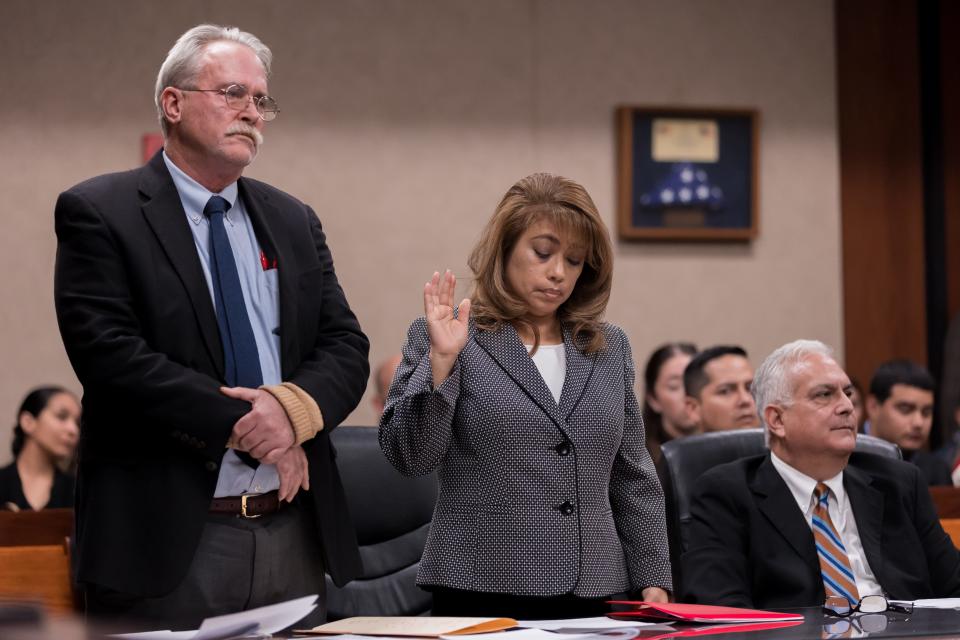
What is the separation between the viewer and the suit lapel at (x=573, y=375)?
2.26m

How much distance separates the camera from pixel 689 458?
3127 mm

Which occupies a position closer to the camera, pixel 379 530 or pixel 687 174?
pixel 379 530

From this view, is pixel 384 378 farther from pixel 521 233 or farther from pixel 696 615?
pixel 696 615

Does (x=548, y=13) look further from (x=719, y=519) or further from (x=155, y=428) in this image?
(x=155, y=428)

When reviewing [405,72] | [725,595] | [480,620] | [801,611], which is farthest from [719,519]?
[405,72]

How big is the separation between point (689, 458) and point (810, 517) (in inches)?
12.8

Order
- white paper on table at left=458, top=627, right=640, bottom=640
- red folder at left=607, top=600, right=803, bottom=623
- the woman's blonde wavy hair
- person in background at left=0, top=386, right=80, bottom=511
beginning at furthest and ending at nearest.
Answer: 1. person in background at left=0, top=386, right=80, bottom=511
2. the woman's blonde wavy hair
3. red folder at left=607, top=600, right=803, bottom=623
4. white paper on table at left=458, top=627, right=640, bottom=640

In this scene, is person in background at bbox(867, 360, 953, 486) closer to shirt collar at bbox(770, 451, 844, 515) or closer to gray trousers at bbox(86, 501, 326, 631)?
shirt collar at bbox(770, 451, 844, 515)

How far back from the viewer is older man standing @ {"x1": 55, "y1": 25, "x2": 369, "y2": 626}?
2020 millimetres

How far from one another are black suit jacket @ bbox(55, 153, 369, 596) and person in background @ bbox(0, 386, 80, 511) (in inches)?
106

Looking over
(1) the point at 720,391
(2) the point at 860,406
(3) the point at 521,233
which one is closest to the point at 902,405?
(2) the point at 860,406

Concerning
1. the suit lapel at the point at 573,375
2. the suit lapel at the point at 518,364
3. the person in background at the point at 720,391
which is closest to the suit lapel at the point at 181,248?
the suit lapel at the point at 518,364

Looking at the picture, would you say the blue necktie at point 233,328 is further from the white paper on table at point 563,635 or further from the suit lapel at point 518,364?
the white paper on table at point 563,635

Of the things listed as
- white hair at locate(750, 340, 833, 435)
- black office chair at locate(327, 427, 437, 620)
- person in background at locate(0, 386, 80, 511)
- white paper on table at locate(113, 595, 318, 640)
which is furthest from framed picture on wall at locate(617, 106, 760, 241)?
white paper on table at locate(113, 595, 318, 640)
